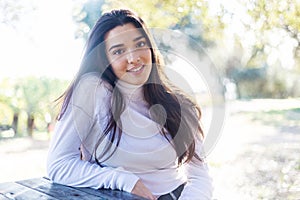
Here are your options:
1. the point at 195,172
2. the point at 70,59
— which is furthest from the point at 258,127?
the point at 195,172

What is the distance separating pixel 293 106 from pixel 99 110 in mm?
2803

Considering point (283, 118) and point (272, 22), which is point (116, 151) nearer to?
point (272, 22)

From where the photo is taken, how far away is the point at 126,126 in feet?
4.21

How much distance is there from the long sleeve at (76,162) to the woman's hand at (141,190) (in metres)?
0.02

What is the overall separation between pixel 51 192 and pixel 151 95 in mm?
467

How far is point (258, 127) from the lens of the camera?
384 centimetres

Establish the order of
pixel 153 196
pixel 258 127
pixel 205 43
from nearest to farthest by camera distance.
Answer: pixel 153 196 < pixel 205 43 < pixel 258 127

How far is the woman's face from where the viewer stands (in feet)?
4.33

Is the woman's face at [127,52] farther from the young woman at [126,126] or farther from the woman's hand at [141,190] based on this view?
the woman's hand at [141,190]

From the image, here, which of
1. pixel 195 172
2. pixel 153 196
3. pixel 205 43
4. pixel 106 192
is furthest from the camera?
pixel 205 43

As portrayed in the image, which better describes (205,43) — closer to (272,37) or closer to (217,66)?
(217,66)

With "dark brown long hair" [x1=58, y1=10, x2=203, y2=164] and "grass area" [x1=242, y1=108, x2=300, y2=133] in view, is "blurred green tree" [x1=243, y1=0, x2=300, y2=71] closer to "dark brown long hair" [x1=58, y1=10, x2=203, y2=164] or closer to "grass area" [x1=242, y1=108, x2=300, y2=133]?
"grass area" [x1=242, y1=108, x2=300, y2=133]

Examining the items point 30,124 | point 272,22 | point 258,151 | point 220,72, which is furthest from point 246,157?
point 30,124

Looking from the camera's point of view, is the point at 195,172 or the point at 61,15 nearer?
the point at 195,172
